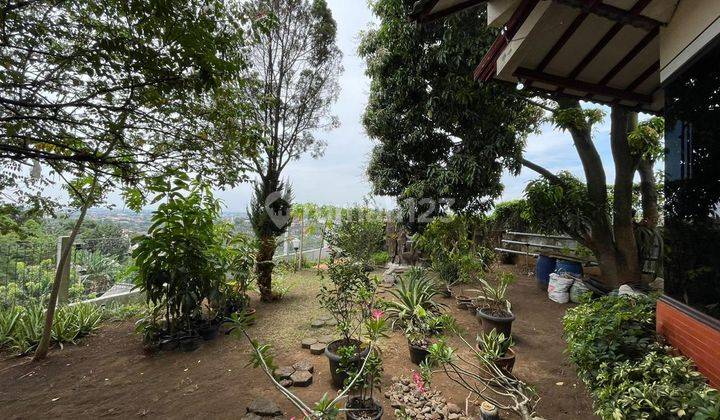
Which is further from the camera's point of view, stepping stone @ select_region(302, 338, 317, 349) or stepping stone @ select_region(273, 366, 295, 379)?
stepping stone @ select_region(302, 338, 317, 349)

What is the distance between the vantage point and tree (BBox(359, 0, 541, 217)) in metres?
5.18

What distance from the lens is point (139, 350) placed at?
3.66 m

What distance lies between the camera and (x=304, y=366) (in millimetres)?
3107

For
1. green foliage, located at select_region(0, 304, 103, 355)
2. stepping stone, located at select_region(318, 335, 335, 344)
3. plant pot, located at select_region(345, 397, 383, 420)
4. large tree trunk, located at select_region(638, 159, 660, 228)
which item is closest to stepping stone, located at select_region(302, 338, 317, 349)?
stepping stone, located at select_region(318, 335, 335, 344)

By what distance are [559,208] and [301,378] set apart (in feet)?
14.5

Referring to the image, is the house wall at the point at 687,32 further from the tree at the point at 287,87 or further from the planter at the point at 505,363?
the tree at the point at 287,87

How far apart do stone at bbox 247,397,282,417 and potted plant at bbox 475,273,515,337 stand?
8.27 ft

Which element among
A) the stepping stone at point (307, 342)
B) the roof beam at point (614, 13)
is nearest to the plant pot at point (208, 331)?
the stepping stone at point (307, 342)

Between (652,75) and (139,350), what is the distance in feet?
20.2

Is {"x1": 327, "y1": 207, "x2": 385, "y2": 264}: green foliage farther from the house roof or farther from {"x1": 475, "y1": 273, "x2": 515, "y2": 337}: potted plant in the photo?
the house roof

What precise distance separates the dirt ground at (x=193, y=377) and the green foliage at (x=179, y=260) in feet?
1.97

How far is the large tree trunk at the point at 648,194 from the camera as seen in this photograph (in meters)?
5.23

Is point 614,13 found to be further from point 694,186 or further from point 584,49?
point 694,186

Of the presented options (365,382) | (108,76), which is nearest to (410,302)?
(365,382)
